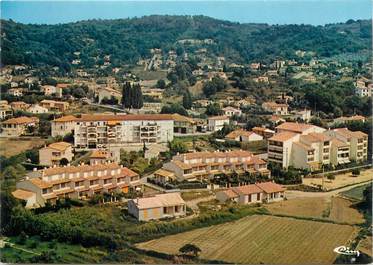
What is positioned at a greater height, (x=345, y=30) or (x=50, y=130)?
(x=345, y=30)

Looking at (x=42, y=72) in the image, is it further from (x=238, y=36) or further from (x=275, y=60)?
(x=238, y=36)

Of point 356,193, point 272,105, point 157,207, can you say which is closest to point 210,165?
point 356,193

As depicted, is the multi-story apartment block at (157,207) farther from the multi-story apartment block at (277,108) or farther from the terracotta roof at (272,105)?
the terracotta roof at (272,105)

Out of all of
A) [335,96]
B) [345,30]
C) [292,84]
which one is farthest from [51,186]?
[345,30]

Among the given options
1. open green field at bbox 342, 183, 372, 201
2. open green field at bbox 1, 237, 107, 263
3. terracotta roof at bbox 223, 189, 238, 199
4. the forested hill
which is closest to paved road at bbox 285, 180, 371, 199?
open green field at bbox 342, 183, 372, 201

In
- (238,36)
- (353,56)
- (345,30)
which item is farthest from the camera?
(238,36)

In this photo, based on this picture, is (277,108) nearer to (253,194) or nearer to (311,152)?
(311,152)
